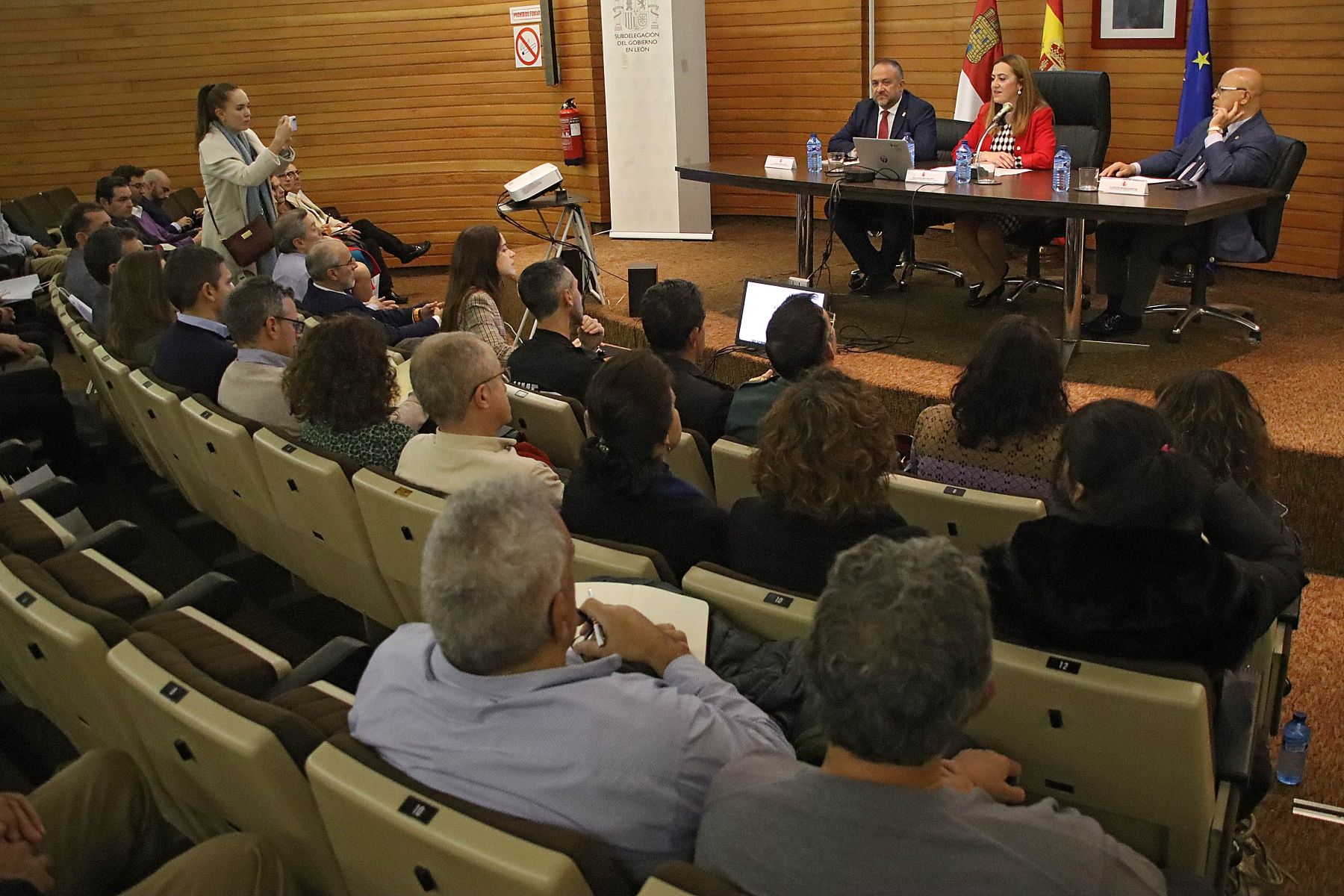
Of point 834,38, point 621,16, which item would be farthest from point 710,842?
point 834,38

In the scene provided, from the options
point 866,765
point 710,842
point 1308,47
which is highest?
point 1308,47

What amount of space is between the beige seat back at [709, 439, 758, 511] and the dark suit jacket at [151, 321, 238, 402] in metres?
1.89

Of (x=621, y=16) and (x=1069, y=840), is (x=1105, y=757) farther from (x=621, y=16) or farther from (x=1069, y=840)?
(x=621, y=16)

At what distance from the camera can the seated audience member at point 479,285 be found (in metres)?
4.65

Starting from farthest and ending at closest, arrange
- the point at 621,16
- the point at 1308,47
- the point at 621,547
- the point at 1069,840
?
the point at 621,16 → the point at 1308,47 → the point at 621,547 → the point at 1069,840

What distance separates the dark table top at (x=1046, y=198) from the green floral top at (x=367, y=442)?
9.29ft

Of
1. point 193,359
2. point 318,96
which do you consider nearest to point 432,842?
point 193,359

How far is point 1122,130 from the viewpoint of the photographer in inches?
282

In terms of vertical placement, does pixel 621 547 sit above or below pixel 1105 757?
above

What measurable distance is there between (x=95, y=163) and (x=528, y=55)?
12.8ft

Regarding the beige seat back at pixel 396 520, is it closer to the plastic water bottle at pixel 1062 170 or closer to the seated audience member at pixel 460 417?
the seated audience member at pixel 460 417

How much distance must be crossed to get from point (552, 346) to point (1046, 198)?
2.18m

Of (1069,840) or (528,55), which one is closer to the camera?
(1069,840)

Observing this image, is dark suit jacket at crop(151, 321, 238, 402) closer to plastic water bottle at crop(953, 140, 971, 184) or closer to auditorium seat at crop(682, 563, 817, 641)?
auditorium seat at crop(682, 563, 817, 641)
